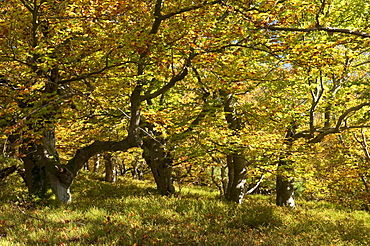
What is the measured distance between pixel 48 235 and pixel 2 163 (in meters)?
12.2

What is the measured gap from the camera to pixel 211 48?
28.2 feet

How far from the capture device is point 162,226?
709 centimetres

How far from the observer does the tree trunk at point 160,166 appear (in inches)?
520

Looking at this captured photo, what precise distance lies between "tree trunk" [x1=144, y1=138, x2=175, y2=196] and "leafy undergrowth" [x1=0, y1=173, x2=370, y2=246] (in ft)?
7.35

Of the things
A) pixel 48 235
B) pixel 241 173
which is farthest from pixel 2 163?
pixel 241 173

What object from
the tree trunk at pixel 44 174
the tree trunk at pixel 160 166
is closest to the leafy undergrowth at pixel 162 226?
the tree trunk at pixel 44 174

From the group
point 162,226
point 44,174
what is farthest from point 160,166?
point 162,226

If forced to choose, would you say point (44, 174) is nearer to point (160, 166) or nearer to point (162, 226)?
point (160, 166)

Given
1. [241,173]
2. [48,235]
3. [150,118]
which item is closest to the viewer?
[48,235]

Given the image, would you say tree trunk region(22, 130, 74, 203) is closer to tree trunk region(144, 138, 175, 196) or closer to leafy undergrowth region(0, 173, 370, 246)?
leafy undergrowth region(0, 173, 370, 246)

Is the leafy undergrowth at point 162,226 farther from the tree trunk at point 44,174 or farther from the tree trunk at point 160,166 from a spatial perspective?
the tree trunk at point 160,166

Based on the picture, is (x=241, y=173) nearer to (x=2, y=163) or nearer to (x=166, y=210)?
(x=166, y=210)

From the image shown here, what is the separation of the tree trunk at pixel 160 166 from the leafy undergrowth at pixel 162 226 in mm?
2239

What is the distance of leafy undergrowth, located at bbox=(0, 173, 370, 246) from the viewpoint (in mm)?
5832
